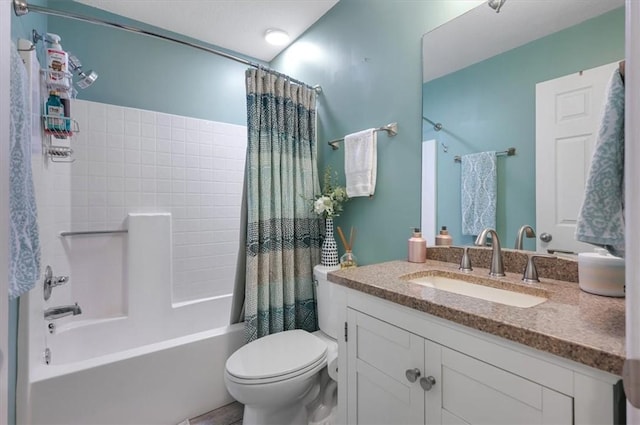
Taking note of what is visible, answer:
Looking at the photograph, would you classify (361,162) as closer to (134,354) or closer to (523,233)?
(523,233)

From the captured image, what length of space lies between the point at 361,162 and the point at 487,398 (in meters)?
1.23

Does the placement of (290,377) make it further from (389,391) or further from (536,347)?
(536,347)

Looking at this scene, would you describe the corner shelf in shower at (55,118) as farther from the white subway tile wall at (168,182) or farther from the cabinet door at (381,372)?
the cabinet door at (381,372)

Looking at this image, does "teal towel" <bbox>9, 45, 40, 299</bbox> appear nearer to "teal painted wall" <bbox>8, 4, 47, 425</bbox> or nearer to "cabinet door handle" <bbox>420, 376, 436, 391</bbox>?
"teal painted wall" <bbox>8, 4, 47, 425</bbox>

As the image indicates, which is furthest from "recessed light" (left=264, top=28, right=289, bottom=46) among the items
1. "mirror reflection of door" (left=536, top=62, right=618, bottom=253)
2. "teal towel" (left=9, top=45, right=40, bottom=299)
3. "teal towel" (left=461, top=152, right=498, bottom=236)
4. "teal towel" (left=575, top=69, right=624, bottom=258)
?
"teal towel" (left=575, top=69, right=624, bottom=258)

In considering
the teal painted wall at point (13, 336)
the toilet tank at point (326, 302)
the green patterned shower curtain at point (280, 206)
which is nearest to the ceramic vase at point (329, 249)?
the toilet tank at point (326, 302)

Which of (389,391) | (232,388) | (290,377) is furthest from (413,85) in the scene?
(232,388)

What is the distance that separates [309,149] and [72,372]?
5.55 ft

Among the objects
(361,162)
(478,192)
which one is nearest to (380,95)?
(361,162)

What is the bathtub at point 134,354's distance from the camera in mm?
1265

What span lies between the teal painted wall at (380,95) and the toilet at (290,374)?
1.50 feet

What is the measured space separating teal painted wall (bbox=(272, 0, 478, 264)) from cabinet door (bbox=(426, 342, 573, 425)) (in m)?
0.81

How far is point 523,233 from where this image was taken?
107cm

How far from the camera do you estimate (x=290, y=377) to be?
124cm
